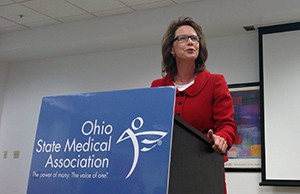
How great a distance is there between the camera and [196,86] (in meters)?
1.42

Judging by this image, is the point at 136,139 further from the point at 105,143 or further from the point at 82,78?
the point at 82,78

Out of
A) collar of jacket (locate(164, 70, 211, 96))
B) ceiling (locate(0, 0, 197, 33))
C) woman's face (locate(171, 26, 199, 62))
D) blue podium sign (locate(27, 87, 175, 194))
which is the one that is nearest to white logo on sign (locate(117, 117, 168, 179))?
blue podium sign (locate(27, 87, 175, 194))

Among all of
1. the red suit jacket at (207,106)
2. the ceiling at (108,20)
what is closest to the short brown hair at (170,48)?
the red suit jacket at (207,106)

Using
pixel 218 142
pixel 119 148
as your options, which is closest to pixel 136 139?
pixel 119 148

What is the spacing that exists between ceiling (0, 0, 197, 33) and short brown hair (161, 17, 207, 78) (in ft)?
9.06

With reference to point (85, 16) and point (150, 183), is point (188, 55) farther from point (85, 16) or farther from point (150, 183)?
point (85, 16)

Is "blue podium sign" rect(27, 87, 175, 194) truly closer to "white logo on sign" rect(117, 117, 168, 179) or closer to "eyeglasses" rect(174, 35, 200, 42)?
"white logo on sign" rect(117, 117, 168, 179)

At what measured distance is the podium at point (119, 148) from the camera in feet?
3.25

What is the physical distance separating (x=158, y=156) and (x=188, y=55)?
23.5 inches

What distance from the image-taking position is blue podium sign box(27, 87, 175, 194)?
0.99 meters

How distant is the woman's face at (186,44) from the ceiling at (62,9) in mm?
2817

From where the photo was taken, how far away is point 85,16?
4.78 meters

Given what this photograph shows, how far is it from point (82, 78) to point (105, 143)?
4360 mm

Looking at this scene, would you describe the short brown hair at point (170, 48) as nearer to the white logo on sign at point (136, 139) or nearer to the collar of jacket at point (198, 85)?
the collar of jacket at point (198, 85)
